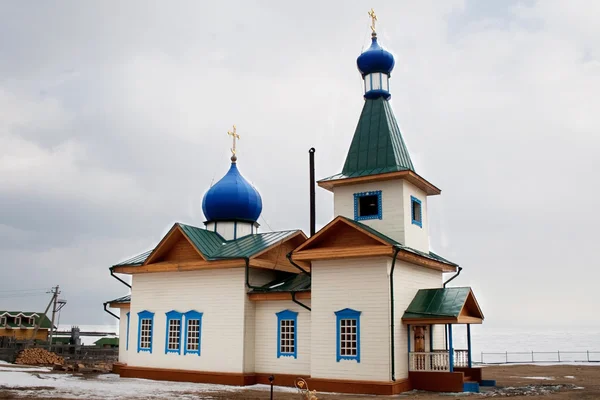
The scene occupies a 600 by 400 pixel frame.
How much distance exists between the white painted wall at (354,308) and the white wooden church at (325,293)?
0.03 meters

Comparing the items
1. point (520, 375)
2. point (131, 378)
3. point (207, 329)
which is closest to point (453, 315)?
point (207, 329)

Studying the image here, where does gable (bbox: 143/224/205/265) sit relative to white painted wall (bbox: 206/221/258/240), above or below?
below

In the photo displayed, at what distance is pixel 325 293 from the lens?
65.0ft

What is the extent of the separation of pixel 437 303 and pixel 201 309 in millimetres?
8437

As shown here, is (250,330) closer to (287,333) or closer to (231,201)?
(287,333)

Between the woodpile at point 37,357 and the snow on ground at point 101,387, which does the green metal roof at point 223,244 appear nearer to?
the snow on ground at point 101,387

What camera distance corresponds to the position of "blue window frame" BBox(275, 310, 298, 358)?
21.1m

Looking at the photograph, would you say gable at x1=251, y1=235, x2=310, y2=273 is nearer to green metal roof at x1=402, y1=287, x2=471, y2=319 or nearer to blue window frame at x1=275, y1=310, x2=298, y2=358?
blue window frame at x1=275, y1=310, x2=298, y2=358

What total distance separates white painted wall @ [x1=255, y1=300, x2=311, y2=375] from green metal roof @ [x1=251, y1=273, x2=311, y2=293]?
433 mm

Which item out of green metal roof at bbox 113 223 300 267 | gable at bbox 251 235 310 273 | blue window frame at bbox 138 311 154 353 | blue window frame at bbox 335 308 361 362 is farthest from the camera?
blue window frame at bbox 138 311 154 353

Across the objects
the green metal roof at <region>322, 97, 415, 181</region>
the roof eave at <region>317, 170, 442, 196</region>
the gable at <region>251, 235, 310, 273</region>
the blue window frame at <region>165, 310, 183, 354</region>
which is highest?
the green metal roof at <region>322, 97, 415, 181</region>

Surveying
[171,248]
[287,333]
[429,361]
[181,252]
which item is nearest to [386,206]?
[429,361]

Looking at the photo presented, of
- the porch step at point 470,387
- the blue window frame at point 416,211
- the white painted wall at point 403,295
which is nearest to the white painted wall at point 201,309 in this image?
the white painted wall at point 403,295

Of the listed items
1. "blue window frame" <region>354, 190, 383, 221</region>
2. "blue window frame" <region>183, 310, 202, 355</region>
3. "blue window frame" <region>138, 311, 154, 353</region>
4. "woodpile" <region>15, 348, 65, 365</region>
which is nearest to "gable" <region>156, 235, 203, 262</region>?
"blue window frame" <region>183, 310, 202, 355</region>
